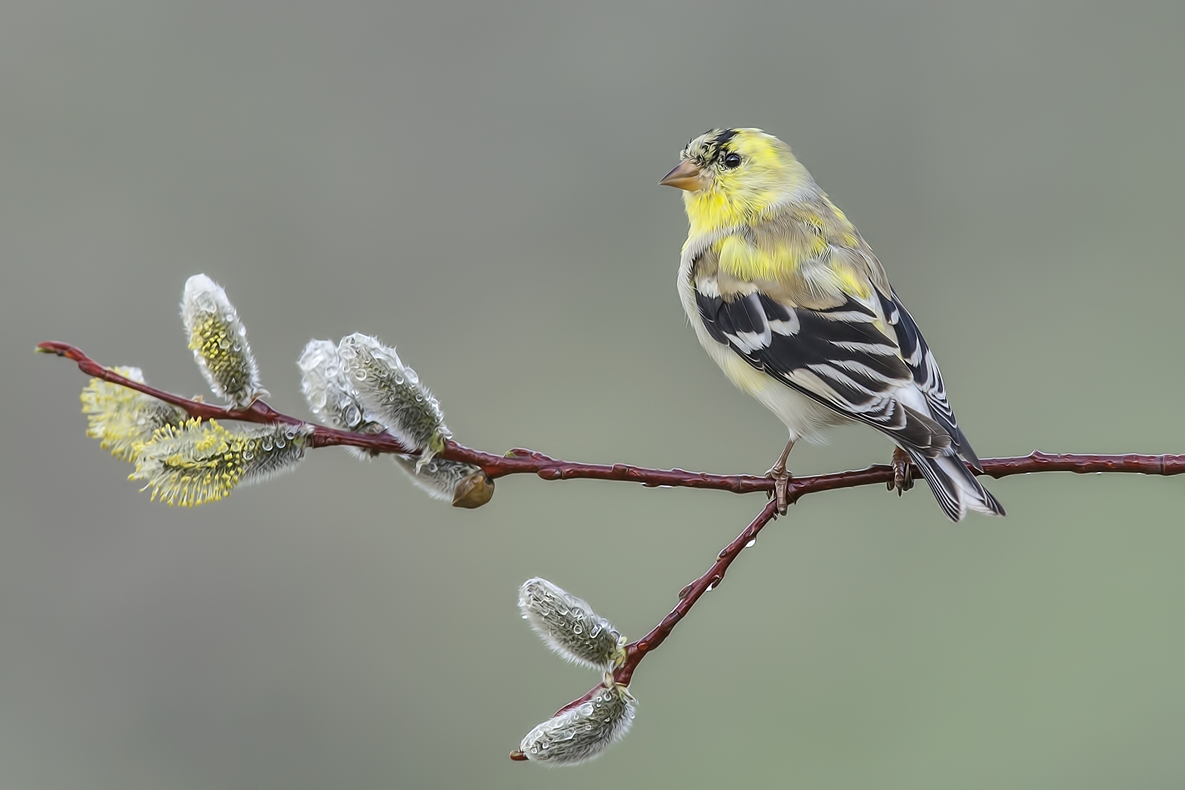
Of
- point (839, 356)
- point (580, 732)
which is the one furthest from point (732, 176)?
point (580, 732)

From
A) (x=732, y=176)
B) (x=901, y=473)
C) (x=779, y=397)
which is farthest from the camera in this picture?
(x=732, y=176)

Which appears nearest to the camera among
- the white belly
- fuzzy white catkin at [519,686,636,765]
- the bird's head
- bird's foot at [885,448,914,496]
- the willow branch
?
fuzzy white catkin at [519,686,636,765]

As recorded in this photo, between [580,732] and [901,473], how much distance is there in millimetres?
783

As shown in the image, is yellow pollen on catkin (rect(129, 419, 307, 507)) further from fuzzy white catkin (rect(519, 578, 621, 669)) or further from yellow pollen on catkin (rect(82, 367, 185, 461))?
fuzzy white catkin (rect(519, 578, 621, 669))

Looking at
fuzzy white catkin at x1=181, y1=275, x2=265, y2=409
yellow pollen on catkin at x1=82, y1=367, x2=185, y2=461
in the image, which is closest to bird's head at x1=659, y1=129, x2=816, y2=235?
fuzzy white catkin at x1=181, y1=275, x2=265, y2=409

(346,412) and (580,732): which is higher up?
(346,412)

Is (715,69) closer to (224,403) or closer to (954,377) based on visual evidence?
(954,377)

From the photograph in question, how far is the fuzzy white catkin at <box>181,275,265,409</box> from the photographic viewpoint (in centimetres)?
134

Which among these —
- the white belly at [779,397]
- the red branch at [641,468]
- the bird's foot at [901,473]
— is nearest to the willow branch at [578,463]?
the red branch at [641,468]

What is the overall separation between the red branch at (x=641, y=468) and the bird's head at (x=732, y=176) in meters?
1.01

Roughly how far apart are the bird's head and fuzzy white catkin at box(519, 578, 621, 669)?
1244 millimetres

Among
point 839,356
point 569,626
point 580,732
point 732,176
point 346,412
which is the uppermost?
point 732,176

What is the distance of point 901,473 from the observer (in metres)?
1.77

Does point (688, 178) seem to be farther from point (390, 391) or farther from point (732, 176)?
point (390, 391)
